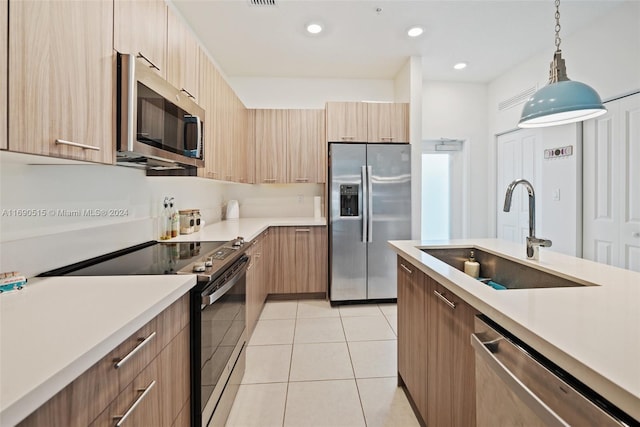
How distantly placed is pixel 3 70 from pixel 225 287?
1.11 metres

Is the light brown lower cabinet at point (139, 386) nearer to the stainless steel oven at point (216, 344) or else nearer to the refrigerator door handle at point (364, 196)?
the stainless steel oven at point (216, 344)

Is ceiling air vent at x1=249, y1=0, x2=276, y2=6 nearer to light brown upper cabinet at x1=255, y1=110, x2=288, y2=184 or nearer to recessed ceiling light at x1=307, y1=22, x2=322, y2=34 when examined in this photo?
recessed ceiling light at x1=307, y1=22, x2=322, y2=34

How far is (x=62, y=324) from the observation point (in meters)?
0.75

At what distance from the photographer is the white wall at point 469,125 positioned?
13.9ft

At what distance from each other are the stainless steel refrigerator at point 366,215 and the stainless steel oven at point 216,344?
63.5 inches

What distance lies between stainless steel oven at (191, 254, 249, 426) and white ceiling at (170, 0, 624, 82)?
7.52 ft

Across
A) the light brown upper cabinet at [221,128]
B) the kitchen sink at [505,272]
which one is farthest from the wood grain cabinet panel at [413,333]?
the light brown upper cabinet at [221,128]

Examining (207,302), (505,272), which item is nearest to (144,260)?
(207,302)

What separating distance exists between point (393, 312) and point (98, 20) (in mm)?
3211

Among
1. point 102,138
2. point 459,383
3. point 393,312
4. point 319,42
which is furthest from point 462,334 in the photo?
point 319,42

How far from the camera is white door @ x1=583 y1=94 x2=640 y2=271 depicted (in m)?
2.60

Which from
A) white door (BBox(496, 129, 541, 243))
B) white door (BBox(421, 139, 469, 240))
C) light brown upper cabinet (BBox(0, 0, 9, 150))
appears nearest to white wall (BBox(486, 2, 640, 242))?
white door (BBox(496, 129, 541, 243))

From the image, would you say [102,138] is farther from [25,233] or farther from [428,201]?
[428,201]

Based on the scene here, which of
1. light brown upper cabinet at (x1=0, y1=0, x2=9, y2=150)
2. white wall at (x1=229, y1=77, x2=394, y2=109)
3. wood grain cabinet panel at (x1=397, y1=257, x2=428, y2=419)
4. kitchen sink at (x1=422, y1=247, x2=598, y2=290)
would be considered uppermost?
white wall at (x1=229, y1=77, x2=394, y2=109)
